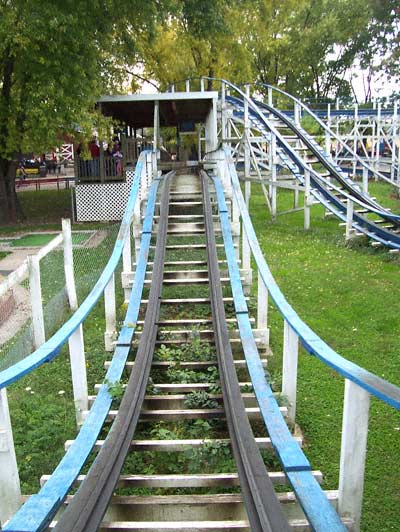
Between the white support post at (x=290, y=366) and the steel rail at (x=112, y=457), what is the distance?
1.19 meters

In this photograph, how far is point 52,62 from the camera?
13367mm

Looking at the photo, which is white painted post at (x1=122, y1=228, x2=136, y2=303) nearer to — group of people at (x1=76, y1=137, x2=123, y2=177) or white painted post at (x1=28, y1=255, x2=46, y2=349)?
white painted post at (x1=28, y1=255, x2=46, y2=349)

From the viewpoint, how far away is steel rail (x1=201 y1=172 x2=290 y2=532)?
2.78 metres

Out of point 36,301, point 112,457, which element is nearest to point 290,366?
point 112,457

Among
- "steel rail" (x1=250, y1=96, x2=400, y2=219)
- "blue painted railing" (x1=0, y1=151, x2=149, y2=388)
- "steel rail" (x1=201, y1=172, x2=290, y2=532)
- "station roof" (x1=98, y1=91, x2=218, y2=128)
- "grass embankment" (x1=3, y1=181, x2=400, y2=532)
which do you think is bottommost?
"grass embankment" (x1=3, y1=181, x2=400, y2=532)

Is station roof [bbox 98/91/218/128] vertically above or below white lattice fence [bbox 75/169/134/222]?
above

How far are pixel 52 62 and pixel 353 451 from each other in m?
12.9

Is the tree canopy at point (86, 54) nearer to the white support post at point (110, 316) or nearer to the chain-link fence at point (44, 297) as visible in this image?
the chain-link fence at point (44, 297)

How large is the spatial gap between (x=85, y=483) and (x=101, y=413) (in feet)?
3.01

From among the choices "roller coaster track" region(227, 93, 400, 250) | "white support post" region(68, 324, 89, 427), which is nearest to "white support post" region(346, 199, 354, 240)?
"roller coaster track" region(227, 93, 400, 250)

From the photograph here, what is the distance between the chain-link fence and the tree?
4612 mm

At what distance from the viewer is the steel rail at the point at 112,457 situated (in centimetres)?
278

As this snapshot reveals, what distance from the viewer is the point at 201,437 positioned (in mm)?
4184

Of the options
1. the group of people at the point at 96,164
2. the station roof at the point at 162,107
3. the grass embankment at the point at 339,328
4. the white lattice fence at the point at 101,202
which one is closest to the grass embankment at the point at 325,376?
the grass embankment at the point at 339,328
